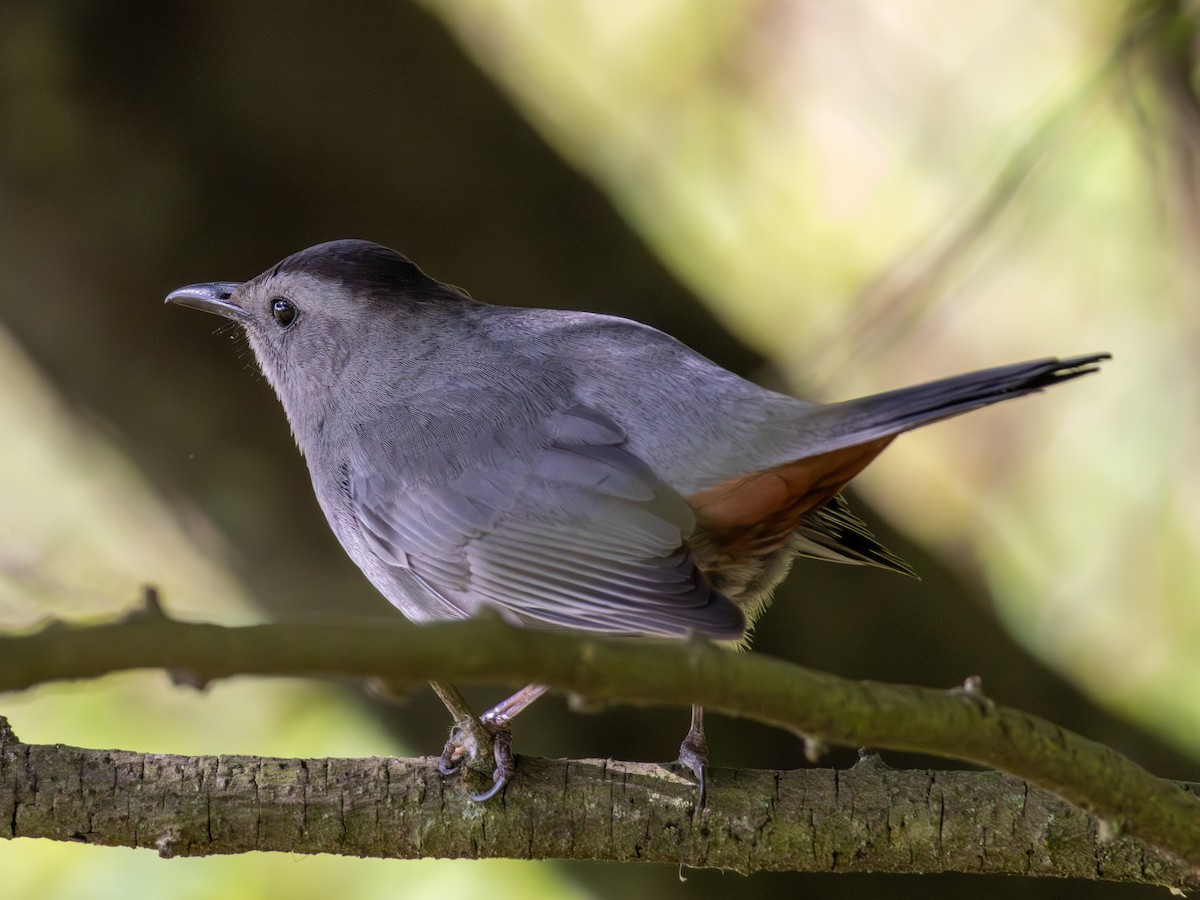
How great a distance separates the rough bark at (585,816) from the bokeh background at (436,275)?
0.45 meters

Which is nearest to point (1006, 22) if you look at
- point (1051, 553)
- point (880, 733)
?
point (1051, 553)

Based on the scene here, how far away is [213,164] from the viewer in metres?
3.21

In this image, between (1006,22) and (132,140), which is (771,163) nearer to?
(1006,22)

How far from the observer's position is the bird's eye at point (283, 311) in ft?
10.7

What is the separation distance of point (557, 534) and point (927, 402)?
842 millimetres

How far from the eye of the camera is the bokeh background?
3.18 metres

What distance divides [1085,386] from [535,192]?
2509 millimetres

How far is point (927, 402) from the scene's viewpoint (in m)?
2.13

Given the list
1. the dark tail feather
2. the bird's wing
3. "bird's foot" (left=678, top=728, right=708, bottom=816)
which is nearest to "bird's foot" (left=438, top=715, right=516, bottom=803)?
the bird's wing

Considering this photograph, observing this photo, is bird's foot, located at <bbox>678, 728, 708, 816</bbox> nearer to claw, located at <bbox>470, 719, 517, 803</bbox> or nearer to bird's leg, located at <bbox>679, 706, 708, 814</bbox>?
bird's leg, located at <bbox>679, 706, 708, 814</bbox>

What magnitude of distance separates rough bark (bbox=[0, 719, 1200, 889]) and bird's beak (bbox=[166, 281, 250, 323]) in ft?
4.27

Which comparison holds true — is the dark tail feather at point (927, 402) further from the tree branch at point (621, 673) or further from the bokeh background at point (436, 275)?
the tree branch at point (621, 673)

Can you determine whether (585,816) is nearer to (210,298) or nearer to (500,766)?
(500,766)

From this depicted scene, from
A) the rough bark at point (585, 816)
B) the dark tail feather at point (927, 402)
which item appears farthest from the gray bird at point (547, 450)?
the rough bark at point (585, 816)
